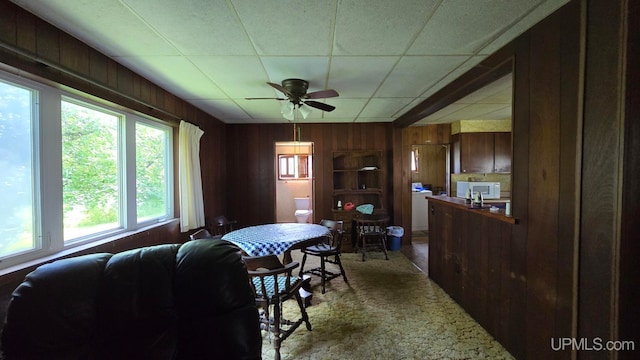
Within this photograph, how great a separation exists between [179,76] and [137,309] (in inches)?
85.6

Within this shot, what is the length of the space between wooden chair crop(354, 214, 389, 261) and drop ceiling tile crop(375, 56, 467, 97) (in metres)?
1.98

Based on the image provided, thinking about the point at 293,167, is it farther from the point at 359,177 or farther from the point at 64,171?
the point at 64,171

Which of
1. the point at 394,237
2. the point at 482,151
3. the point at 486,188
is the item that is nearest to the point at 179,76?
the point at 394,237

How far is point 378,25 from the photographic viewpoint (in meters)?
1.62

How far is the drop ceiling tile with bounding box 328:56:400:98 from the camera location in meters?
2.12

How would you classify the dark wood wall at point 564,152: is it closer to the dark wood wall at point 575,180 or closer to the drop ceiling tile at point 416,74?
the dark wood wall at point 575,180

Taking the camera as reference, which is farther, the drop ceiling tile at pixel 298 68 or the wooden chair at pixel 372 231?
the wooden chair at pixel 372 231

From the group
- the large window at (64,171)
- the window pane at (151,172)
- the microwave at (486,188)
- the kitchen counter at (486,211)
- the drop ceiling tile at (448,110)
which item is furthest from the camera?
the microwave at (486,188)

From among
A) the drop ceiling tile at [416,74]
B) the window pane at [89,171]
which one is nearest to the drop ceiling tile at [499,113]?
the drop ceiling tile at [416,74]

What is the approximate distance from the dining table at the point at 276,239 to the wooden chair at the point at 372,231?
4.67 ft

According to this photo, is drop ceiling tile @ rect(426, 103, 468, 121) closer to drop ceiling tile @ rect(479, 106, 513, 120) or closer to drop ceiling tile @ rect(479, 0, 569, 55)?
drop ceiling tile @ rect(479, 106, 513, 120)

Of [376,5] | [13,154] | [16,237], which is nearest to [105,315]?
[16,237]

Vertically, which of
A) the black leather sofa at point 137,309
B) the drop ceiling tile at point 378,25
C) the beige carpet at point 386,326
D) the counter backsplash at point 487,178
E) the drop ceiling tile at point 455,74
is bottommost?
the beige carpet at point 386,326

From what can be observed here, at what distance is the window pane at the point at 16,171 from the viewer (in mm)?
1467
